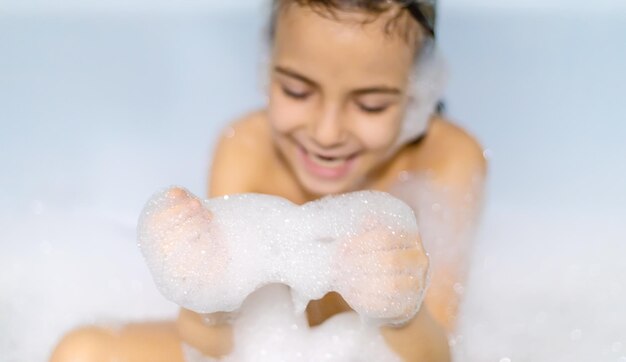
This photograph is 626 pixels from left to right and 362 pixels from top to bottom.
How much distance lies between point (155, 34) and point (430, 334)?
3.25ft

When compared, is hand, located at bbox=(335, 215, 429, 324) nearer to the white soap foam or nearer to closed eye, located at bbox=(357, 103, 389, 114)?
the white soap foam

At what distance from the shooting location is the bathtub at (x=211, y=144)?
1454mm

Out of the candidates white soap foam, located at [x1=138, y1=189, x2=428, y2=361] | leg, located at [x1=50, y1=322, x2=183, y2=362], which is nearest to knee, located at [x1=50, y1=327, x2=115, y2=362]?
leg, located at [x1=50, y1=322, x2=183, y2=362]

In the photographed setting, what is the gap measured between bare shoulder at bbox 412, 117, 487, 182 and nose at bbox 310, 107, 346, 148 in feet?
0.73

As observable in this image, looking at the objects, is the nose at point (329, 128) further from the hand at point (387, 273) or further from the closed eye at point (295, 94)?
the hand at point (387, 273)

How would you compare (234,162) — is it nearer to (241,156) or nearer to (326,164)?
(241,156)

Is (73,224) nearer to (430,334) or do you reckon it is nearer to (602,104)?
(430,334)

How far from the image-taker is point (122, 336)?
1070 mm

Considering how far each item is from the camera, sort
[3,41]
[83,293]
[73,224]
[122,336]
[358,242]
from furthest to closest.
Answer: [3,41], [73,224], [83,293], [122,336], [358,242]

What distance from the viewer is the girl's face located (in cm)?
108

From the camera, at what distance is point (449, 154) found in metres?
1.30

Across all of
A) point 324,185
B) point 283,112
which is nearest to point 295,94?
point 283,112

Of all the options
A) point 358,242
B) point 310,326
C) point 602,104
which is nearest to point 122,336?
point 310,326

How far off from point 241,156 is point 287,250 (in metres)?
0.33
